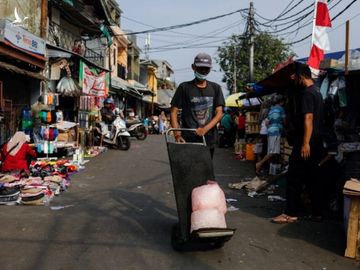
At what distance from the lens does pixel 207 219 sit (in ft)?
13.9

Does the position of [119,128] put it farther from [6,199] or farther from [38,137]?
[6,199]

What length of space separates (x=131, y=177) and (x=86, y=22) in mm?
9591

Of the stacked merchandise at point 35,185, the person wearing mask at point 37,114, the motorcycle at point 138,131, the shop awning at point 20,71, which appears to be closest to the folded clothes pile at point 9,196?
the stacked merchandise at point 35,185

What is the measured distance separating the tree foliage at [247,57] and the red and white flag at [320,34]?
80.1 ft

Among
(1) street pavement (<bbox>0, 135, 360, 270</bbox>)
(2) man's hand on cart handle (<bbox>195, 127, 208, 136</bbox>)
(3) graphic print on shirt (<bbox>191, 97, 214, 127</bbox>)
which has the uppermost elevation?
(3) graphic print on shirt (<bbox>191, 97, 214, 127</bbox>)

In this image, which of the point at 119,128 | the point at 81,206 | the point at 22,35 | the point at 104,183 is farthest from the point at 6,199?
the point at 119,128

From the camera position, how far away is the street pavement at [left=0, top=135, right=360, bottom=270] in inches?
167

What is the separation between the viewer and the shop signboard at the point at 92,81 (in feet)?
47.1

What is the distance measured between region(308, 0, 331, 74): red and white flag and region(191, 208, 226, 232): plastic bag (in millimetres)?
4235

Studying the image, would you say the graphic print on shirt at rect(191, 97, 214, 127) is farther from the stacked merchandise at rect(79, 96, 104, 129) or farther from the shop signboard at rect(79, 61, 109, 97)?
the stacked merchandise at rect(79, 96, 104, 129)

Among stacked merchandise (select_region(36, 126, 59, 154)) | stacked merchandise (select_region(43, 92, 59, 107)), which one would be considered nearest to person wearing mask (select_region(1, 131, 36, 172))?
stacked merchandise (select_region(36, 126, 59, 154))

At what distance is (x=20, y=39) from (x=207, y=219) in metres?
7.85

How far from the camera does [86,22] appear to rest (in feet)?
56.6

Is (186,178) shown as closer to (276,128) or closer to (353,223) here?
(353,223)
